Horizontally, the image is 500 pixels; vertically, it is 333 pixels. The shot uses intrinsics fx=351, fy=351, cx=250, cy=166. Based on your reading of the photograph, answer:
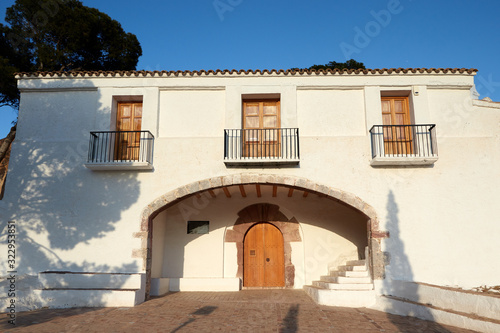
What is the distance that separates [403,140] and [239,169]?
4.04m

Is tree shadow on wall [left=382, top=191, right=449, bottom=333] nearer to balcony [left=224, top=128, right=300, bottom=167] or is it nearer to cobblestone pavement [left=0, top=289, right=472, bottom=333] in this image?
cobblestone pavement [left=0, top=289, right=472, bottom=333]

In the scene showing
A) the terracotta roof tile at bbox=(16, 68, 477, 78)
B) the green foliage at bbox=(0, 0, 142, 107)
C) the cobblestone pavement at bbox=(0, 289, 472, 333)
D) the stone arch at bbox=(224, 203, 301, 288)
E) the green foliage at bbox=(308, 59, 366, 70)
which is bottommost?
the cobblestone pavement at bbox=(0, 289, 472, 333)

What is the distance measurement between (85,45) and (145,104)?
700 centimetres

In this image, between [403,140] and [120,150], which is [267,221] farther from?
[120,150]

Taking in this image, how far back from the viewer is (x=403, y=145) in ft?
27.8

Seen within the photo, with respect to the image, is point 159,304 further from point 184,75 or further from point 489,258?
point 489,258

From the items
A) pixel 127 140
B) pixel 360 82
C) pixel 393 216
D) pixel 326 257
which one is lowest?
pixel 326 257

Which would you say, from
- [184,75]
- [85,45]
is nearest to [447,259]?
[184,75]

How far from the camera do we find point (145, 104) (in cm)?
866

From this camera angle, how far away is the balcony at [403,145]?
7.87 m

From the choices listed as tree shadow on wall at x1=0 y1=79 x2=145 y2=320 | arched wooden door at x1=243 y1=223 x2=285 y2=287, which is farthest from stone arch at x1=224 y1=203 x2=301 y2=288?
tree shadow on wall at x1=0 y1=79 x2=145 y2=320

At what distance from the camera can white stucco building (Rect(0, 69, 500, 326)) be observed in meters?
7.69

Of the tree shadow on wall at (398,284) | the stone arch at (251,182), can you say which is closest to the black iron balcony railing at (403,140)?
the tree shadow on wall at (398,284)

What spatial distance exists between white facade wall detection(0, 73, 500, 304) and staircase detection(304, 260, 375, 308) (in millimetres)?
543
